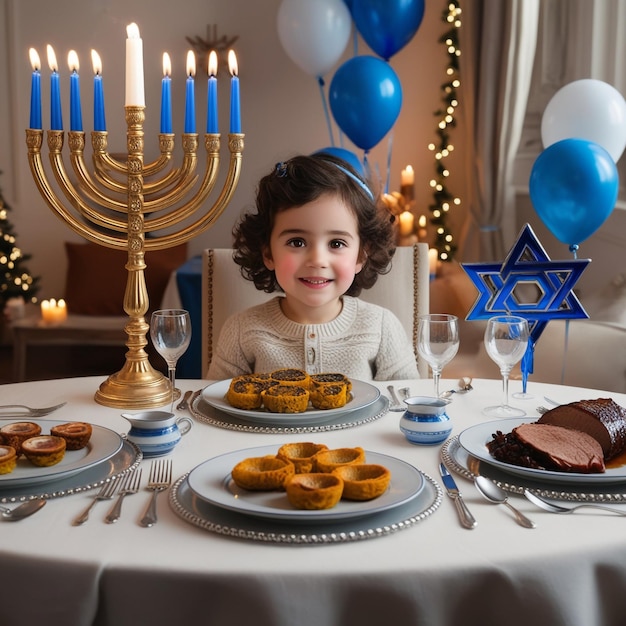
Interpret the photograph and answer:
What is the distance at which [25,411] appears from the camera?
1.49 meters

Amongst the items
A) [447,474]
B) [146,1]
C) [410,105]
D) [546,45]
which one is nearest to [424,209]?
[410,105]

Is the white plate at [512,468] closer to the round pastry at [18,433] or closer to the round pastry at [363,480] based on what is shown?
the round pastry at [363,480]

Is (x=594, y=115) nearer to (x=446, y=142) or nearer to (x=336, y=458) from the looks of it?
(x=336, y=458)

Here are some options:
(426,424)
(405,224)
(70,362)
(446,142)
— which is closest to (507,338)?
(426,424)

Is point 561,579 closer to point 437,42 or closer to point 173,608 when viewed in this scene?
point 173,608

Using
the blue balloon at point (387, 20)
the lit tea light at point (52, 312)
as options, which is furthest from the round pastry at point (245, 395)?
the lit tea light at point (52, 312)

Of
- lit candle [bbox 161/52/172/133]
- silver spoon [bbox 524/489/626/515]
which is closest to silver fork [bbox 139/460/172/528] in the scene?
silver spoon [bbox 524/489/626/515]

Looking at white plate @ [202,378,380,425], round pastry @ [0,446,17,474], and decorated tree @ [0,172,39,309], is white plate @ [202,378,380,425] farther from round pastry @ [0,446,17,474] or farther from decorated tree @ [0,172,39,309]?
decorated tree @ [0,172,39,309]

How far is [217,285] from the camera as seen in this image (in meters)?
2.15

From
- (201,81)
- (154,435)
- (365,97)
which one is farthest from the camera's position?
(201,81)

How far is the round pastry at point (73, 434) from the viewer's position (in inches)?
46.9

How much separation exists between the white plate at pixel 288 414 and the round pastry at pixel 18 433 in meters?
0.32

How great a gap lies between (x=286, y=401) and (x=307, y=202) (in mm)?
551

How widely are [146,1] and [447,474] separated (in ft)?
18.0
